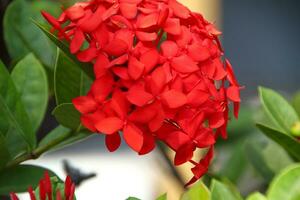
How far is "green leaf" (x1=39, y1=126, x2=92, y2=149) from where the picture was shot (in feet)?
4.96

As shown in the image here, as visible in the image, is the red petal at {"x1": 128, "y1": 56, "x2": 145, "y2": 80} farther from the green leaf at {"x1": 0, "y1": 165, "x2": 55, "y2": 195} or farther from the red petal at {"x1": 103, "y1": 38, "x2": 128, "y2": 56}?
the green leaf at {"x1": 0, "y1": 165, "x2": 55, "y2": 195}

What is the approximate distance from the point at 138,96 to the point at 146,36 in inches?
3.6

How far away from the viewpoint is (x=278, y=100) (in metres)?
1.69

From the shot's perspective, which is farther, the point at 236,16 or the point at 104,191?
the point at 236,16

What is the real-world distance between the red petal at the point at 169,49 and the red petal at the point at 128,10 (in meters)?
0.06

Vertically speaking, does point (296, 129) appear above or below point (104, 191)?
above

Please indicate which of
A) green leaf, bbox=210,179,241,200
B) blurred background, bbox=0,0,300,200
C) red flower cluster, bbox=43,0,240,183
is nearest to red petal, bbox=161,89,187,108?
red flower cluster, bbox=43,0,240,183

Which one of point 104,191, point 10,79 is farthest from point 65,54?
point 104,191

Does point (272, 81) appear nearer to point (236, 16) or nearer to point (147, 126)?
point (236, 16)

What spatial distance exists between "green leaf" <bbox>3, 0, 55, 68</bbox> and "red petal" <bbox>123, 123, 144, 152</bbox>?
0.52 meters

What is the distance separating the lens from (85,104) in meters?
1.28

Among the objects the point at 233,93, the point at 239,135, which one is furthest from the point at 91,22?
the point at 239,135

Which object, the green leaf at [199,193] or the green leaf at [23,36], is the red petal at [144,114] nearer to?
the green leaf at [199,193]

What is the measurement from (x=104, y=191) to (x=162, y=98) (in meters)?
3.18
